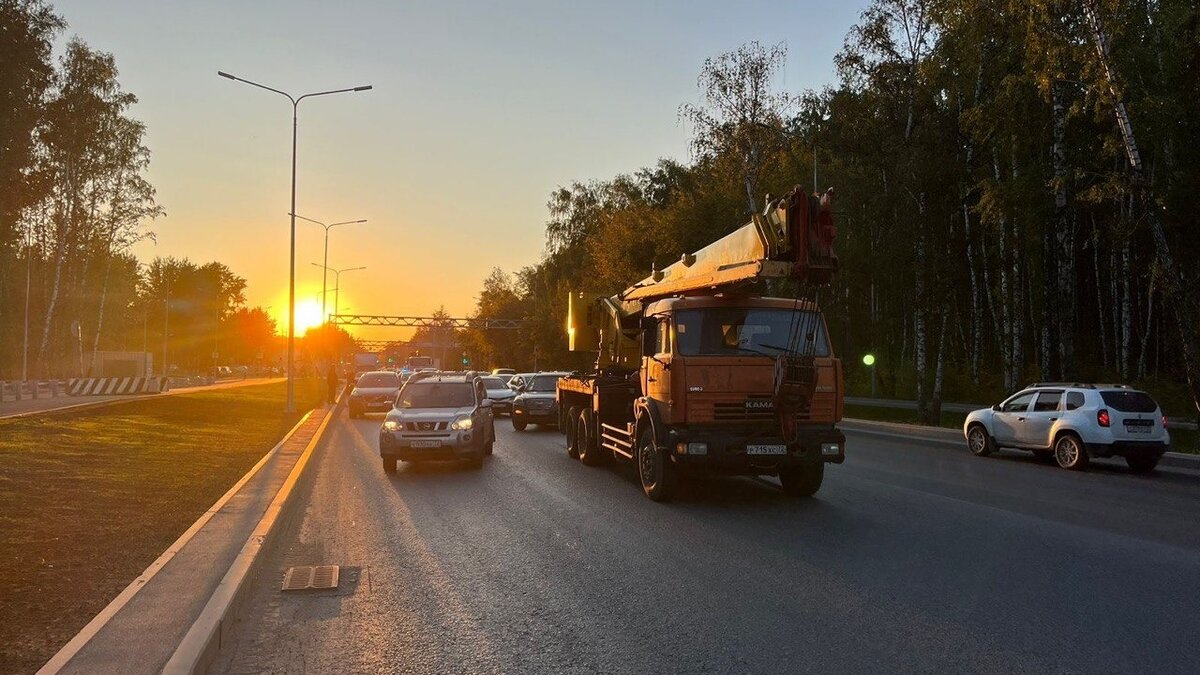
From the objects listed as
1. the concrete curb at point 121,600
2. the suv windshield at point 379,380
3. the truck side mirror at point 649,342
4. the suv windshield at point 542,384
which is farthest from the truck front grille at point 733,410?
the suv windshield at point 379,380

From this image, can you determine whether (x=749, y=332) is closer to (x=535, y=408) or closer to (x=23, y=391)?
(x=535, y=408)

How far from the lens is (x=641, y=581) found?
734 centimetres

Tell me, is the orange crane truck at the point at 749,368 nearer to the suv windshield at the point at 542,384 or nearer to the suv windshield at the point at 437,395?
the suv windshield at the point at 437,395

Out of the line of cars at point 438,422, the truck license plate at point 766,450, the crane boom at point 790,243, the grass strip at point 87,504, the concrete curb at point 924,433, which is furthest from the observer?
the concrete curb at point 924,433

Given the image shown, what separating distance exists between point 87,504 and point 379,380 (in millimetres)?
24159

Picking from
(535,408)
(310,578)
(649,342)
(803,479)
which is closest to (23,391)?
(535,408)

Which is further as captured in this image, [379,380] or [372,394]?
[379,380]

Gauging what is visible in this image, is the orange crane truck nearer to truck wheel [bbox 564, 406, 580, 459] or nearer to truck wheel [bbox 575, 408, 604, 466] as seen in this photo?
truck wheel [bbox 575, 408, 604, 466]

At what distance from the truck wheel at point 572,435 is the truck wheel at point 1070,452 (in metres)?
9.27

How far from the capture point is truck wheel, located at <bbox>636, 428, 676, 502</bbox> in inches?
453

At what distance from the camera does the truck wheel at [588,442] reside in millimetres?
16000

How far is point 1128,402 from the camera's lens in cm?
1658

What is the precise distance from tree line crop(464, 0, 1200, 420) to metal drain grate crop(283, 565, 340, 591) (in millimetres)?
7131

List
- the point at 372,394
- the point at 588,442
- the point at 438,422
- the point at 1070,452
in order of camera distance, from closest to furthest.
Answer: the point at 438,422
the point at 588,442
the point at 1070,452
the point at 372,394
